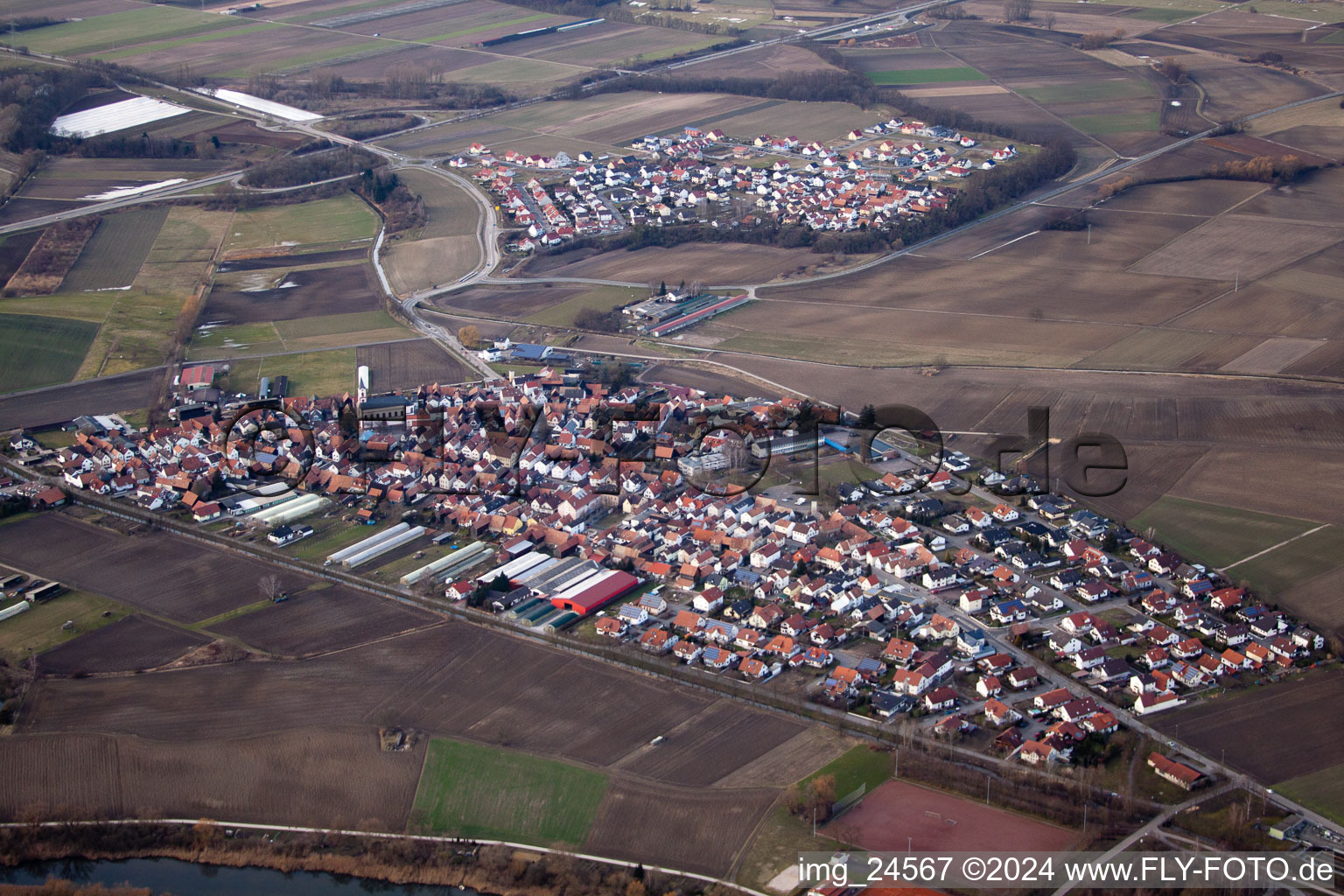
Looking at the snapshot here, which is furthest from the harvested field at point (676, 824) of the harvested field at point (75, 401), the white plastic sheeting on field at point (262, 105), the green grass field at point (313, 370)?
the white plastic sheeting on field at point (262, 105)

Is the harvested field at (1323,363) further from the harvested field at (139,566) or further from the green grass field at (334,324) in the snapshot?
the green grass field at (334,324)

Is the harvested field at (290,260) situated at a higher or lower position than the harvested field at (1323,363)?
higher

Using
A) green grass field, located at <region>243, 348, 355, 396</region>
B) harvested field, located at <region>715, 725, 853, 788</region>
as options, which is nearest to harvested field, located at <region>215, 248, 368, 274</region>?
green grass field, located at <region>243, 348, 355, 396</region>

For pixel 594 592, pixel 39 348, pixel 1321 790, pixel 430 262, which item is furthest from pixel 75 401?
pixel 1321 790

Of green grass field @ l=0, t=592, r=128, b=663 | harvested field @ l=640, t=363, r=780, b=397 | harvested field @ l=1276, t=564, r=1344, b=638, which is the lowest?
green grass field @ l=0, t=592, r=128, b=663

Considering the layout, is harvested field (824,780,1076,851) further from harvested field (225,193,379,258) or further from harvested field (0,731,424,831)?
harvested field (225,193,379,258)

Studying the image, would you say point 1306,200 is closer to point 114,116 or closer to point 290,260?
point 290,260
